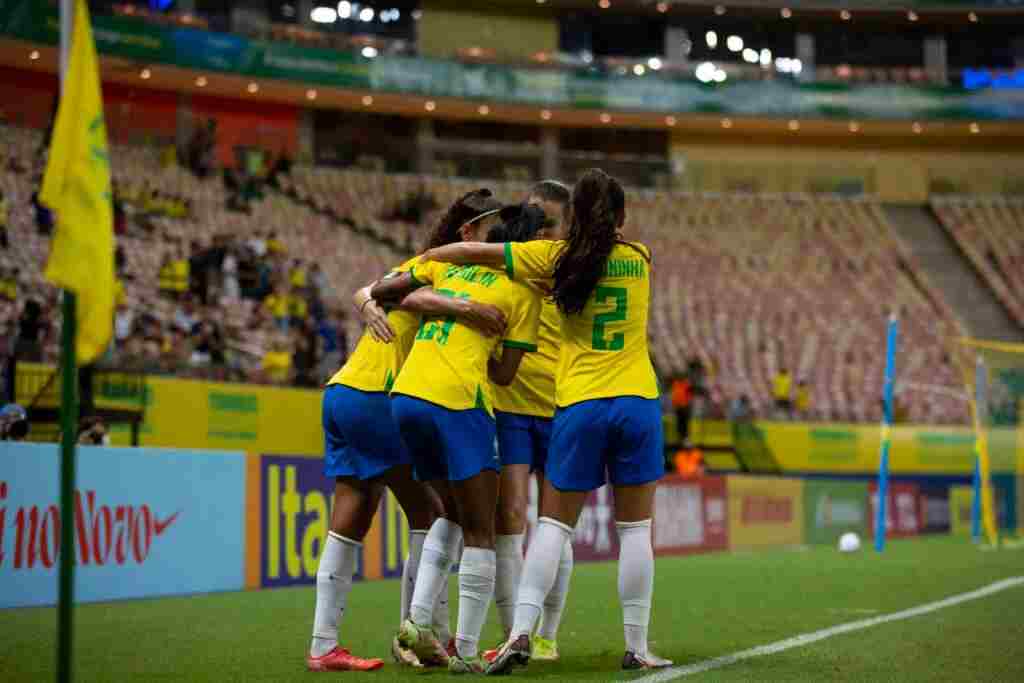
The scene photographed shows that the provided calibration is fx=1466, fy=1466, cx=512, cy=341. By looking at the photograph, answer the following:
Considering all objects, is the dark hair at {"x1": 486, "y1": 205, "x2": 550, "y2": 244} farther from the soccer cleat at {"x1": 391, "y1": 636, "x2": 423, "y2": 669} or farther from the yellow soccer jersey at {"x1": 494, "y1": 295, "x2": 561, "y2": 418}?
the soccer cleat at {"x1": 391, "y1": 636, "x2": 423, "y2": 669}

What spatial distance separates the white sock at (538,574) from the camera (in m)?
6.37

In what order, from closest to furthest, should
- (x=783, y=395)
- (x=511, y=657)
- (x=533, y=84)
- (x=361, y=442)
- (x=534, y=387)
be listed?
(x=511, y=657) → (x=361, y=442) → (x=534, y=387) → (x=783, y=395) → (x=533, y=84)

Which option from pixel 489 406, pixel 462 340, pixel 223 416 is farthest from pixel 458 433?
pixel 223 416

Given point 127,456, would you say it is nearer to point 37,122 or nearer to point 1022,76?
point 37,122

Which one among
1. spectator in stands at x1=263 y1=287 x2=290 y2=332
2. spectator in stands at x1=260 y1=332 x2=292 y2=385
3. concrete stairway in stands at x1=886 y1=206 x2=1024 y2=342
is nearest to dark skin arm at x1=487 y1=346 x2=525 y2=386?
spectator in stands at x1=260 y1=332 x2=292 y2=385

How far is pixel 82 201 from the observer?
171 inches

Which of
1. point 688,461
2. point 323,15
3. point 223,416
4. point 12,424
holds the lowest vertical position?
point 688,461

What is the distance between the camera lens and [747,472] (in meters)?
29.0

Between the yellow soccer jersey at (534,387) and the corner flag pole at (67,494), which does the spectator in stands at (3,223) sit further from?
the corner flag pole at (67,494)

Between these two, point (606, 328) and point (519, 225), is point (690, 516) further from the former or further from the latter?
point (606, 328)

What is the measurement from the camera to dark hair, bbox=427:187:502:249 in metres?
7.02

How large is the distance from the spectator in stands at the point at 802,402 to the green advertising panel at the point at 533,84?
48.2 ft

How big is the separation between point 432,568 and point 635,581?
2.99ft

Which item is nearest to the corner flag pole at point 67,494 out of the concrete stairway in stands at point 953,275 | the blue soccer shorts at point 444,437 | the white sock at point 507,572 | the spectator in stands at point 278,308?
the blue soccer shorts at point 444,437
